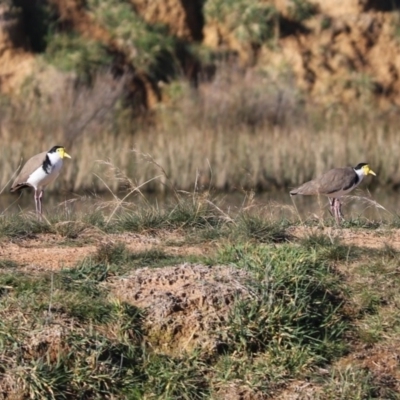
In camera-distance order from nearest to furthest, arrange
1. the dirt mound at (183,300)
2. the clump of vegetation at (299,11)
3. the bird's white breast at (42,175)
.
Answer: the dirt mound at (183,300) → the bird's white breast at (42,175) → the clump of vegetation at (299,11)

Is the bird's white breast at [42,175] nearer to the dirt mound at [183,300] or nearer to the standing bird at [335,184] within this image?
the standing bird at [335,184]

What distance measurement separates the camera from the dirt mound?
6844 millimetres

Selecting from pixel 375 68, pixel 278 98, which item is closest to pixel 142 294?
pixel 278 98

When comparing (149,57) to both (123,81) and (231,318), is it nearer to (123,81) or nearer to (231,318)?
(123,81)

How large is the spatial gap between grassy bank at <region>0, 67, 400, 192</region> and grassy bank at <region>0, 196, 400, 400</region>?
13.5 meters

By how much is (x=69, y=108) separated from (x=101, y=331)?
1746 centimetres

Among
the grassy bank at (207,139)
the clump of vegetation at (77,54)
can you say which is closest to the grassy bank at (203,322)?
the grassy bank at (207,139)

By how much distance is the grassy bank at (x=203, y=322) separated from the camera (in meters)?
6.55

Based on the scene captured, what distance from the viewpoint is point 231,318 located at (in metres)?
6.87

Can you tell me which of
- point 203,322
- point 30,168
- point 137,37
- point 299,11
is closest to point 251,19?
point 299,11

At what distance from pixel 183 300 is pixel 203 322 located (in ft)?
0.66

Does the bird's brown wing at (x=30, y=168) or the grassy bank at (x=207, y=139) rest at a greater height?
the bird's brown wing at (x=30, y=168)

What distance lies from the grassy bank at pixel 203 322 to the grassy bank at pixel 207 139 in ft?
44.1

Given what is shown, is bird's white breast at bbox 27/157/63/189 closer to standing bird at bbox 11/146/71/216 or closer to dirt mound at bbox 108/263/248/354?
standing bird at bbox 11/146/71/216
